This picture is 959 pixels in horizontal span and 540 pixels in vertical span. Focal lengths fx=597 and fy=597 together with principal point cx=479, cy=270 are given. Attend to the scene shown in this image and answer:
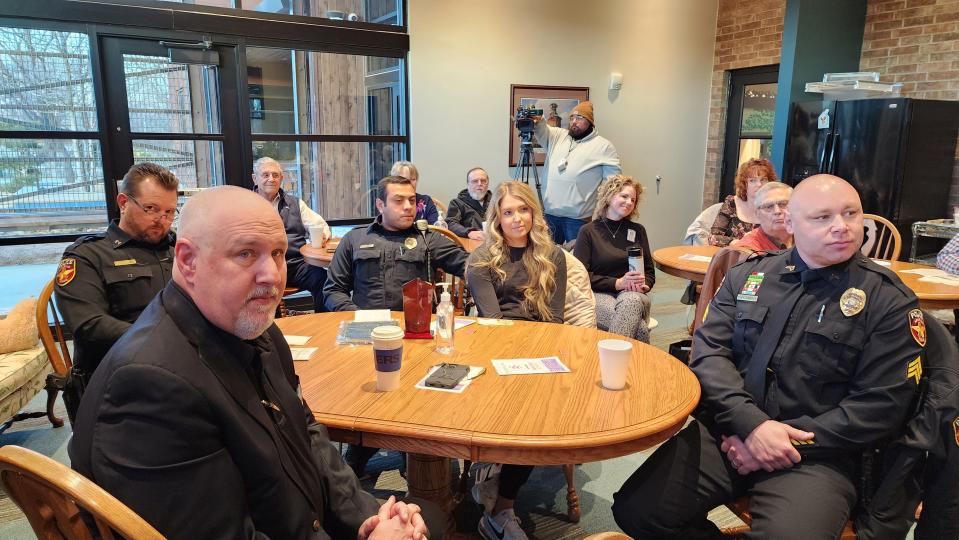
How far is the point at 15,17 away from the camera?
3.88 metres

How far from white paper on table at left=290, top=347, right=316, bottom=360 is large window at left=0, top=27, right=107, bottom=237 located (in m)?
3.43

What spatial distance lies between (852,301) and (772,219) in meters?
1.24

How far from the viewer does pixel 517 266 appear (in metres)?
2.61

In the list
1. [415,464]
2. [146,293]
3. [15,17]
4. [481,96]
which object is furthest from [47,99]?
[415,464]

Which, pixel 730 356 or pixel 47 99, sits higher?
pixel 47 99

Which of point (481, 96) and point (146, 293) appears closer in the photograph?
point (146, 293)

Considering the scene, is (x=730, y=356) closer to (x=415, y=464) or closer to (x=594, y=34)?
(x=415, y=464)

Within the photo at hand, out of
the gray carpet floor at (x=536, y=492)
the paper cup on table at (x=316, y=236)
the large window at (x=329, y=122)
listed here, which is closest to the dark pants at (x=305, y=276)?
the paper cup on table at (x=316, y=236)

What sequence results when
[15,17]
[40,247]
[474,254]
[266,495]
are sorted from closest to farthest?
[266,495] → [474,254] → [15,17] → [40,247]

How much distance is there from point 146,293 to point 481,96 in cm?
401

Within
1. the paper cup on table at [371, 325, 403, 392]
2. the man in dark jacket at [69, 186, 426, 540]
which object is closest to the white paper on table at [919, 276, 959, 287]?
the paper cup on table at [371, 325, 403, 392]

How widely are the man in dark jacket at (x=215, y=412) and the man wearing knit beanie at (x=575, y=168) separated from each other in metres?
4.25

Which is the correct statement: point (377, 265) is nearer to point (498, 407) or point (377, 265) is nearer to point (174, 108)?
point (498, 407)

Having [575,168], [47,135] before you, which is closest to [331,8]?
[47,135]
